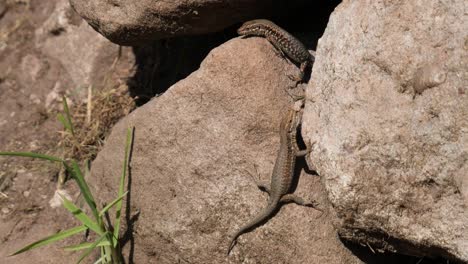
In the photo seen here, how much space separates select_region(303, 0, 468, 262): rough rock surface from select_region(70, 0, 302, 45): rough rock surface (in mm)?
1176

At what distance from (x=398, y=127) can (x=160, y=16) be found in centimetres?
235

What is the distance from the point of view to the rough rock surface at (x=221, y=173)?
4656 millimetres

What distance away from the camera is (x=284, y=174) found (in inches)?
Result: 189

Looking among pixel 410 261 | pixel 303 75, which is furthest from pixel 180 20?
pixel 410 261

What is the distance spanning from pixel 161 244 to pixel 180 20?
201cm

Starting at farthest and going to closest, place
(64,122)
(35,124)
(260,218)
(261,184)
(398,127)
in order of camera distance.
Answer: (35,124) < (64,122) < (261,184) < (260,218) < (398,127)

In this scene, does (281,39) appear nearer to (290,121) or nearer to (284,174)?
(290,121)

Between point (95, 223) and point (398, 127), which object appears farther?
point (95, 223)

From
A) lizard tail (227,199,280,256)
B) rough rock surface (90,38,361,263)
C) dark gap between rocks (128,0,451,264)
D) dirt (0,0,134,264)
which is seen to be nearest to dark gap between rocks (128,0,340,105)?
dark gap between rocks (128,0,451,264)

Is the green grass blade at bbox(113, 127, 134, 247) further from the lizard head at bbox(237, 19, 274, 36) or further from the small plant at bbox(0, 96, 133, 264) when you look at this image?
the lizard head at bbox(237, 19, 274, 36)

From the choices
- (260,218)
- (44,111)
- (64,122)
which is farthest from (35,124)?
(260,218)

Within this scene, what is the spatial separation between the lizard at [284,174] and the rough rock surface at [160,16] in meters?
1.10

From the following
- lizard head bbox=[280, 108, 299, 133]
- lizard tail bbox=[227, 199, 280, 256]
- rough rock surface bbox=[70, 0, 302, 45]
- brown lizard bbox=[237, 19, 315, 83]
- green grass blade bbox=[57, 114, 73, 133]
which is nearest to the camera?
lizard tail bbox=[227, 199, 280, 256]

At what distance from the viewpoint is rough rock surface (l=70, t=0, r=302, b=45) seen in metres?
4.96
